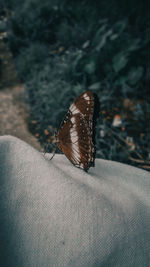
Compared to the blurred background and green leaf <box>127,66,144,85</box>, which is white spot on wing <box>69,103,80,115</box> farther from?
green leaf <box>127,66,144,85</box>

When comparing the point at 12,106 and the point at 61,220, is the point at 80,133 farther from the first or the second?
the point at 12,106

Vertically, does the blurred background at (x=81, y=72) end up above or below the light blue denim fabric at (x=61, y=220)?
above

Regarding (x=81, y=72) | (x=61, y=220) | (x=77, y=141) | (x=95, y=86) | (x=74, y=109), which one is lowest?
(x=61, y=220)

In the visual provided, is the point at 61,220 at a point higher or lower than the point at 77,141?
lower

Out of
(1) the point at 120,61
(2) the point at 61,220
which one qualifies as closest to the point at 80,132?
(2) the point at 61,220

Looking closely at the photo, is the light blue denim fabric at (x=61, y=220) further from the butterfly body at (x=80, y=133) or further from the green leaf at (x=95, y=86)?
the green leaf at (x=95, y=86)

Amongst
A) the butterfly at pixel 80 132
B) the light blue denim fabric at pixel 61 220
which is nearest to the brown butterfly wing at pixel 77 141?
the butterfly at pixel 80 132
